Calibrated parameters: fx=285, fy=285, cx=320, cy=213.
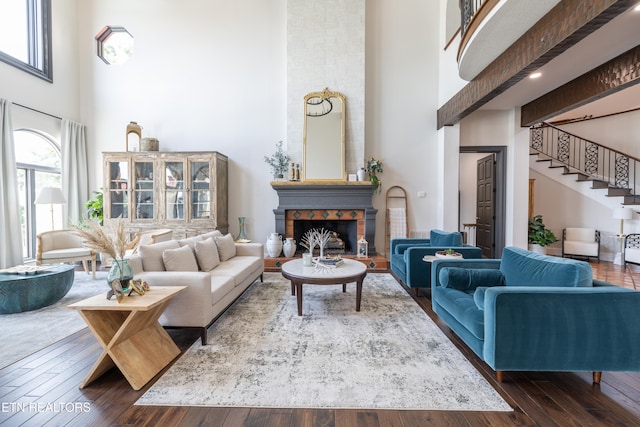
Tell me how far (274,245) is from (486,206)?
4412mm

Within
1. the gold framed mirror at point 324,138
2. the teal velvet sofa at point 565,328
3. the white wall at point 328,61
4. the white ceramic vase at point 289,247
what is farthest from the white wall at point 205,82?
the teal velvet sofa at point 565,328

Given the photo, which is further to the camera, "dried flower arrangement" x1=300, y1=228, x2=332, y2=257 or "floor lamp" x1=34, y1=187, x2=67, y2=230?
"floor lamp" x1=34, y1=187, x2=67, y2=230

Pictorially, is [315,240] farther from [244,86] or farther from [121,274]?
[244,86]

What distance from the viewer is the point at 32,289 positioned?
123 inches

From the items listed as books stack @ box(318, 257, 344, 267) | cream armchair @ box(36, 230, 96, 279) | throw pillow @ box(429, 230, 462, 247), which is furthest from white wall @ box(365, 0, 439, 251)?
cream armchair @ box(36, 230, 96, 279)

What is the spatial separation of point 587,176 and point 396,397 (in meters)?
7.59

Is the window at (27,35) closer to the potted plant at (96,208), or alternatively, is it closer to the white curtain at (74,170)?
the white curtain at (74,170)

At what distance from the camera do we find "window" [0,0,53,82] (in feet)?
15.6

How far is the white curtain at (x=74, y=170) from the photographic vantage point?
548 cm

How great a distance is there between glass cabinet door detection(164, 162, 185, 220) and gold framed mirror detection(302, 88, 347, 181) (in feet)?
7.61

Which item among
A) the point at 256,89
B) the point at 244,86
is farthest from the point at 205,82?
the point at 256,89

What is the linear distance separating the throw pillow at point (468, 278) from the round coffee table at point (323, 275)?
0.87 m

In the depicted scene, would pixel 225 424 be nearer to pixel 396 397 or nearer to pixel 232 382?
pixel 232 382

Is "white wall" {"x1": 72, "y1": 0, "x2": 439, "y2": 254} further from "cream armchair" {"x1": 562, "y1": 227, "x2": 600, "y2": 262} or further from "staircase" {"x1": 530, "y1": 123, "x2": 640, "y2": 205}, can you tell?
"staircase" {"x1": 530, "y1": 123, "x2": 640, "y2": 205}
